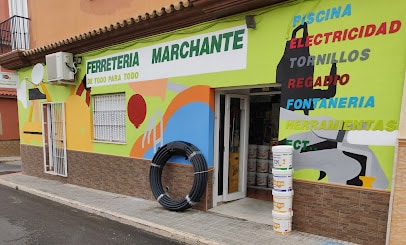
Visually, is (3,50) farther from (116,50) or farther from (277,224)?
(277,224)

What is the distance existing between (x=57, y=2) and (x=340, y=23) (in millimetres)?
8422

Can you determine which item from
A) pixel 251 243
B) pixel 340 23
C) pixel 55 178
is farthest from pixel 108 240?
pixel 55 178

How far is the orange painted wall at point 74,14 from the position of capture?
688 cm

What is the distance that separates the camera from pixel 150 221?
16.1 feet

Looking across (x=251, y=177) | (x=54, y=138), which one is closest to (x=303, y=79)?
(x=251, y=177)

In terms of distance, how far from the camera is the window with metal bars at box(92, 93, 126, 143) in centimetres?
680

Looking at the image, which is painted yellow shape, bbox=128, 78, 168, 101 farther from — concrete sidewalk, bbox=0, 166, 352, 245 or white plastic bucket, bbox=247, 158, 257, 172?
white plastic bucket, bbox=247, 158, 257, 172

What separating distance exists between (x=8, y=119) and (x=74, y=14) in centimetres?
938

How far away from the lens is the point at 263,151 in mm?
6652

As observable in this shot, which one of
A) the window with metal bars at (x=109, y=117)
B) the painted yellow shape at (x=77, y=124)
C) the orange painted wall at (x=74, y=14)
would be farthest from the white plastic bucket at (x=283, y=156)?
the painted yellow shape at (x=77, y=124)

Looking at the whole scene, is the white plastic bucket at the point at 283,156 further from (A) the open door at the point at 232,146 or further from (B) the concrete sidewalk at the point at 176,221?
(A) the open door at the point at 232,146

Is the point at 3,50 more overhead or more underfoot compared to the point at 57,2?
more underfoot

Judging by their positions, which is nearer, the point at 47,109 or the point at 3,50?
the point at 47,109

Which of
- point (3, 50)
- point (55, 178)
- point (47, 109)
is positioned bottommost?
point (55, 178)
